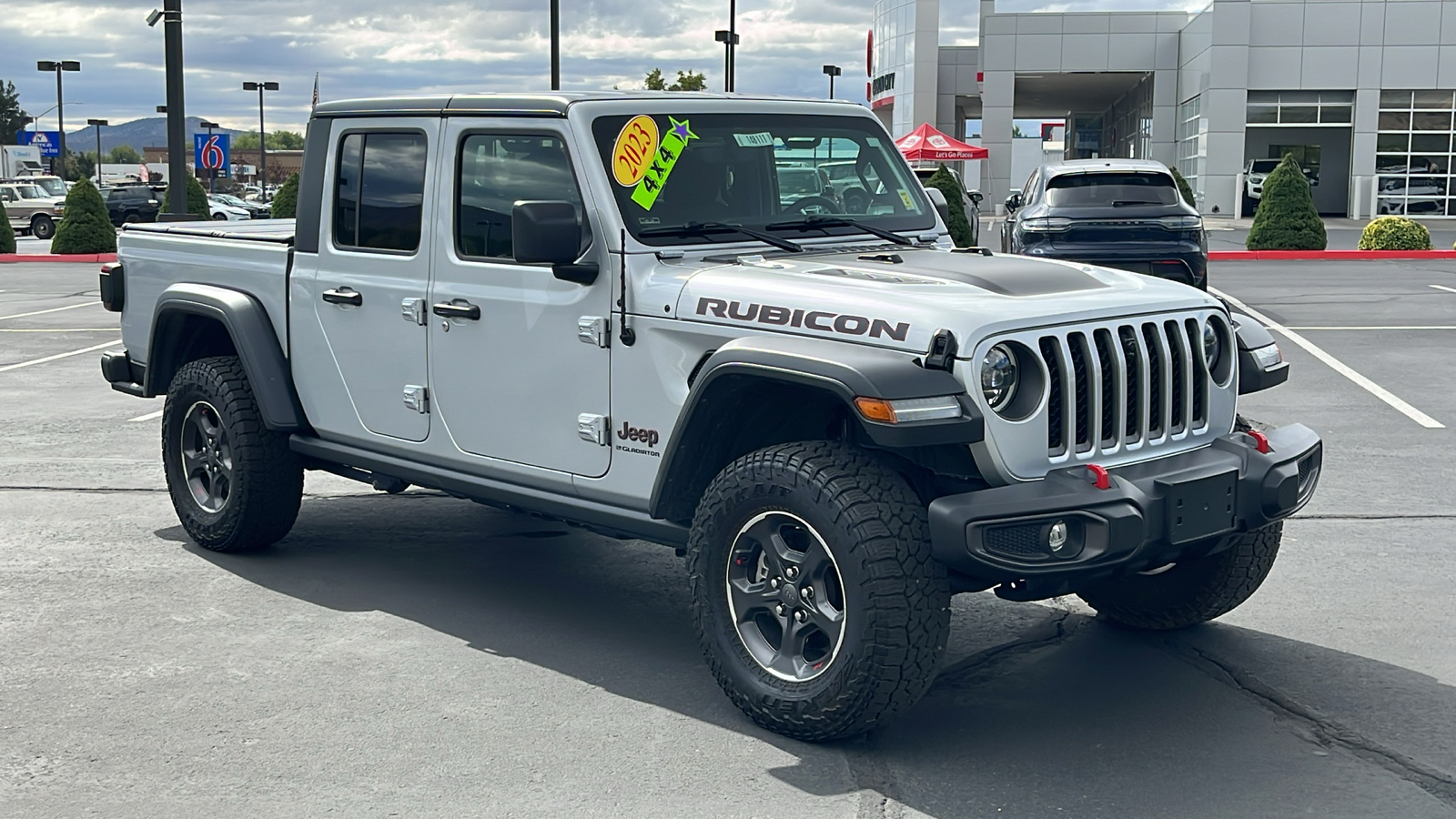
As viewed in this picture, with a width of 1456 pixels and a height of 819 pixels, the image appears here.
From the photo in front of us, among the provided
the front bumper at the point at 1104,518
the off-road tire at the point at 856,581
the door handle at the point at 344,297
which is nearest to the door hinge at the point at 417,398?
the door handle at the point at 344,297

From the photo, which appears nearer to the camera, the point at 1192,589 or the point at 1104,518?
the point at 1104,518

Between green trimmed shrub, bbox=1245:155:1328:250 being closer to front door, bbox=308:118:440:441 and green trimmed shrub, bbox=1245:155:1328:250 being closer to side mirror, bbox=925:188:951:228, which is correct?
side mirror, bbox=925:188:951:228

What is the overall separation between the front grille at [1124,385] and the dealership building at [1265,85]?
127ft

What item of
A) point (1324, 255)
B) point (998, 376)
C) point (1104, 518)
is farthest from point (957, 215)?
point (1104, 518)

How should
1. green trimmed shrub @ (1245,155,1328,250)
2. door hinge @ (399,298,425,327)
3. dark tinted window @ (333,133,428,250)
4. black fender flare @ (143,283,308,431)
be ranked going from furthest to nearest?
green trimmed shrub @ (1245,155,1328,250), black fender flare @ (143,283,308,431), dark tinted window @ (333,133,428,250), door hinge @ (399,298,425,327)

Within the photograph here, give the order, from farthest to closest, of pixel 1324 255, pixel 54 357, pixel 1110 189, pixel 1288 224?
pixel 1288 224
pixel 1324 255
pixel 1110 189
pixel 54 357

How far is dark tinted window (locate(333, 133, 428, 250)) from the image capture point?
5.96 metres

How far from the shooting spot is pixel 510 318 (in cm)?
553

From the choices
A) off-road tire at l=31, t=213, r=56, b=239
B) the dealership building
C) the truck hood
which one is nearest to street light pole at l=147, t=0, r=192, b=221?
the truck hood

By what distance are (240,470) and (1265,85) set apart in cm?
4137

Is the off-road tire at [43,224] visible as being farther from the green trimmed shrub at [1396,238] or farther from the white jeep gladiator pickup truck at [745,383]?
the white jeep gladiator pickup truck at [745,383]

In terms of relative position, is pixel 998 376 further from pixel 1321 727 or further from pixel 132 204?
pixel 132 204

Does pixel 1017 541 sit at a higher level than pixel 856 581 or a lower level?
higher

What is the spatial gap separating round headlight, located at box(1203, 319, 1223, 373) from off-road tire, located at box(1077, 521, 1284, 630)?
0.58 metres
